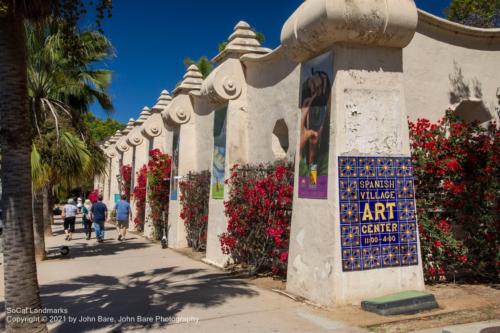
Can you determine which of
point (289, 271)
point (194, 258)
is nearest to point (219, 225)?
point (194, 258)

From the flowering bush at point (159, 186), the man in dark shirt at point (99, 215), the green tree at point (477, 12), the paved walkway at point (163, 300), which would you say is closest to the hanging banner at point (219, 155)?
the paved walkway at point (163, 300)

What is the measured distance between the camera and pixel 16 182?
484 centimetres

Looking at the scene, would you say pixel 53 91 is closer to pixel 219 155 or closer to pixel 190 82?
pixel 190 82

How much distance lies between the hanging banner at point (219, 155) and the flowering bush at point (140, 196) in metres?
7.64

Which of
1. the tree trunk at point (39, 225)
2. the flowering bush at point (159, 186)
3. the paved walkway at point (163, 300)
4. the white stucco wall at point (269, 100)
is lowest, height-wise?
the paved walkway at point (163, 300)

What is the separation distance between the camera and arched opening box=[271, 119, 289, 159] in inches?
380

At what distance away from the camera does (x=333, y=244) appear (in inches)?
240

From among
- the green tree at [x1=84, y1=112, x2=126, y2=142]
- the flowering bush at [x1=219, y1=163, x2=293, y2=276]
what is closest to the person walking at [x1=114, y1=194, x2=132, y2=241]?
the flowering bush at [x1=219, y1=163, x2=293, y2=276]

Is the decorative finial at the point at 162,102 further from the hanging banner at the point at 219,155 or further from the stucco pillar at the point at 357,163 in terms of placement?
the stucco pillar at the point at 357,163

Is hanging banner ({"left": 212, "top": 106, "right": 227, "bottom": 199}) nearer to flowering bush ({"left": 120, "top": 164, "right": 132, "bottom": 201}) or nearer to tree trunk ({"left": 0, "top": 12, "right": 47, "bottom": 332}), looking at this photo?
tree trunk ({"left": 0, "top": 12, "right": 47, "bottom": 332})

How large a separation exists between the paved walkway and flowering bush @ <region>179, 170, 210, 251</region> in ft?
3.89

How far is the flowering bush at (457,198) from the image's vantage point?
7.36 meters

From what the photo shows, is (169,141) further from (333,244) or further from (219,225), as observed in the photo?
(333,244)

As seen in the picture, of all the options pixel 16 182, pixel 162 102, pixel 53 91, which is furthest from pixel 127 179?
pixel 16 182
